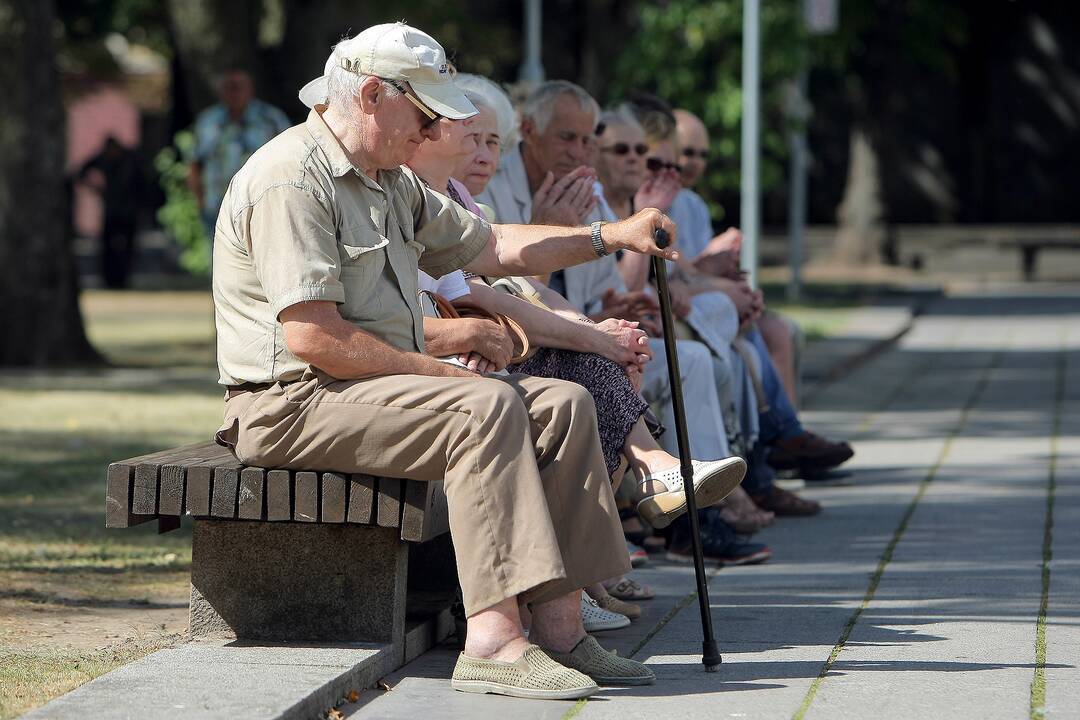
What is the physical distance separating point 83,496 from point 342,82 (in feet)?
11.3

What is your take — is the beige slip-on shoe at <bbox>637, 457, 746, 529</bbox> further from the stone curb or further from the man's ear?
the man's ear

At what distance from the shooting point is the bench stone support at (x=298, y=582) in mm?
4605

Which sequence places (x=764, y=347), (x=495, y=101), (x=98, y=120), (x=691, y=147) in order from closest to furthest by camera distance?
(x=495, y=101), (x=764, y=347), (x=691, y=147), (x=98, y=120)

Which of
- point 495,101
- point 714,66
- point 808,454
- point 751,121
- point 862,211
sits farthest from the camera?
point 862,211

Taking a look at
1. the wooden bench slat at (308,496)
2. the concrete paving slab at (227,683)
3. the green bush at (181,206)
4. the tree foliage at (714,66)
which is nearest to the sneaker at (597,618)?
the concrete paving slab at (227,683)

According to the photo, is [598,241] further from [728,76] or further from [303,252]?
[728,76]

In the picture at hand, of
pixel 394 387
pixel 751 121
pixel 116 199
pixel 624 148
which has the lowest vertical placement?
pixel 116 199

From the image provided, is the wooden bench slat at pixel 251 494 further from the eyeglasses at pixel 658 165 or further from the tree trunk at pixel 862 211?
the tree trunk at pixel 862 211

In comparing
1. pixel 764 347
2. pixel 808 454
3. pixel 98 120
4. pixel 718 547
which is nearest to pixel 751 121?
pixel 808 454

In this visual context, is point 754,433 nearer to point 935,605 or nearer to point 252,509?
point 935,605

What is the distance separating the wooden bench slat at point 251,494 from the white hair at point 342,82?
94 centimetres

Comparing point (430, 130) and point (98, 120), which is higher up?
point (430, 130)

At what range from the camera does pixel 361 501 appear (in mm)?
4465

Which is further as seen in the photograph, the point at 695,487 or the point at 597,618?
the point at 597,618
